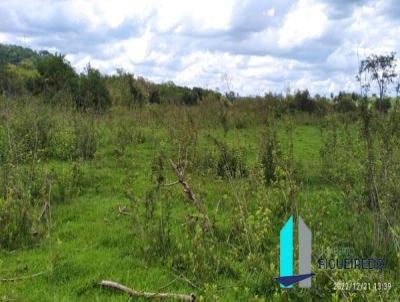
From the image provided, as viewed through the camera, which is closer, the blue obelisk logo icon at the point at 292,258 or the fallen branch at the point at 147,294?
the fallen branch at the point at 147,294

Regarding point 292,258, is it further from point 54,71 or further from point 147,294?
point 54,71

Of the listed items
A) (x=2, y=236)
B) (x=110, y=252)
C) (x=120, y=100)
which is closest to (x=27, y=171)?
(x=2, y=236)

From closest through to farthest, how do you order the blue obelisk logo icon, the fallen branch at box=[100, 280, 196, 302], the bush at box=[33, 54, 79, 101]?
1. the fallen branch at box=[100, 280, 196, 302]
2. the blue obelisk logo icon
3. the bush at box=[33, 54, 79, 101]

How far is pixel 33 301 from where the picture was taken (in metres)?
5.00

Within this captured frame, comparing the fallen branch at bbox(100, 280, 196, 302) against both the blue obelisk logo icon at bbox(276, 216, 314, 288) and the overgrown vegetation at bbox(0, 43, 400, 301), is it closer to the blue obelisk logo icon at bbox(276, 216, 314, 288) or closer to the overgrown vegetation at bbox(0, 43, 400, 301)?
the overgrown vegetation at bbox(0, 43, 400, 301)

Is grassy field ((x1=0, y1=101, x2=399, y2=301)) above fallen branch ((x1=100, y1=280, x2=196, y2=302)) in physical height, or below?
above

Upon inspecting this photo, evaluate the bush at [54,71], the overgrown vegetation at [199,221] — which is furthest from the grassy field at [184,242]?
the bush at [54,71]

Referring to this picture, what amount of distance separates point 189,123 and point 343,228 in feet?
12.7

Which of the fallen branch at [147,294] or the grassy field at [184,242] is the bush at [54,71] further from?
the fallen branch at [147,294]

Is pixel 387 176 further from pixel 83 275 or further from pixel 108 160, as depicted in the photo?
pixel 108 160

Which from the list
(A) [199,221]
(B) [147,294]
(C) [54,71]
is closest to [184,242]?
(A) [199,221]

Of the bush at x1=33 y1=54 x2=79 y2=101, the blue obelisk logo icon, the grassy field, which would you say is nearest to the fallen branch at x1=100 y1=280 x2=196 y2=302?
the grassy field

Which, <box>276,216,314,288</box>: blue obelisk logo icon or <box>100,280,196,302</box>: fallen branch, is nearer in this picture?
<box>100,280,196,302</box>: fallen branch

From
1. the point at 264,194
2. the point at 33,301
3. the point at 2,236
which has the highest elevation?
the point at 264,194
